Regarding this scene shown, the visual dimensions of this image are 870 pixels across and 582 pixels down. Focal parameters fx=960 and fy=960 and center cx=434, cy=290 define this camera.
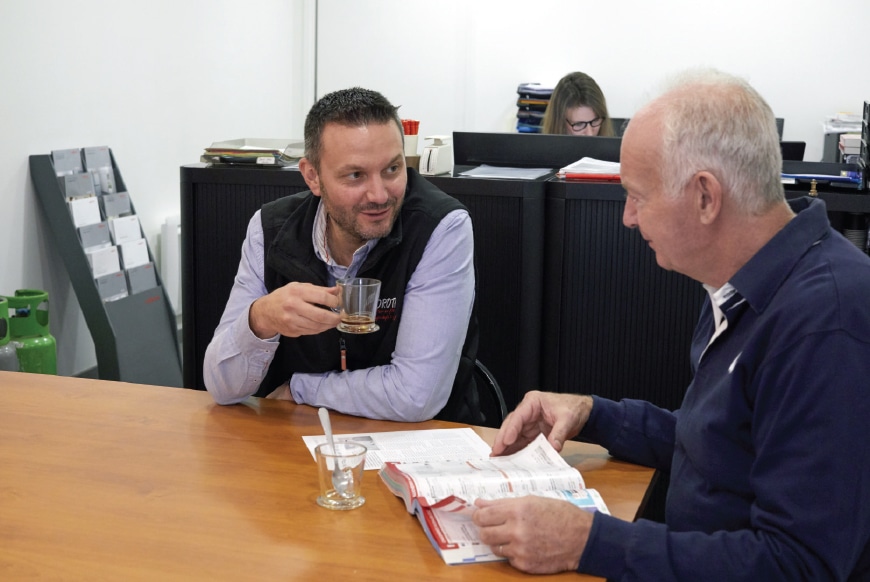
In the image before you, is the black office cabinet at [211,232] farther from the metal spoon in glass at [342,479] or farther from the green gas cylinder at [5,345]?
the metal spoon in glass at [342,479]

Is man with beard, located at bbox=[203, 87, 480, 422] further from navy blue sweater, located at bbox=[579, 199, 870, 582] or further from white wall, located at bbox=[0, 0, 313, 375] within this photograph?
white wall, located at bbox=[0, 0, 313, 375]

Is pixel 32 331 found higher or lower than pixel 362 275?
lower

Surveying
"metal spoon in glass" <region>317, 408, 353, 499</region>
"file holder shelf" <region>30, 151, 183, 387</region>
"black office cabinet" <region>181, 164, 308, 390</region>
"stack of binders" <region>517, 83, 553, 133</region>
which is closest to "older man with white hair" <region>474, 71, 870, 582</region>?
"metal spoon in glass" <region>317, 408, 353, 499</region>

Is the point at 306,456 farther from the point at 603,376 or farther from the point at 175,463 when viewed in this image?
the point at 603,376

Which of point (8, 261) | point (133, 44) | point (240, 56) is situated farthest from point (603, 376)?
point (240, 56)

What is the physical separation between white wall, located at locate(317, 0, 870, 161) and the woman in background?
149 centimetres

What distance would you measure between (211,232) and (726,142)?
90.0 inches

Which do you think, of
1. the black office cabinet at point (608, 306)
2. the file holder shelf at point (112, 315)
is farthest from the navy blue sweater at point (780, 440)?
the file holder shelf at point (112, 315)

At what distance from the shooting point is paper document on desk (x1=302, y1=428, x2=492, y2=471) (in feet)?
5.41

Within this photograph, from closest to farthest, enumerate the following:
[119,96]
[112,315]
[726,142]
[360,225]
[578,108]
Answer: [726,142] < [360,225] < [112,315] < [119,96] < [578,108]

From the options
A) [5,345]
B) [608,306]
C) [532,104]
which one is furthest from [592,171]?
[532,104]

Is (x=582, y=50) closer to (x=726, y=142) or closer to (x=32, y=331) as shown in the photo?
(x=32, y=331)

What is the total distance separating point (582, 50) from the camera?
21.3ft

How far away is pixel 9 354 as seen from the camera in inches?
143
